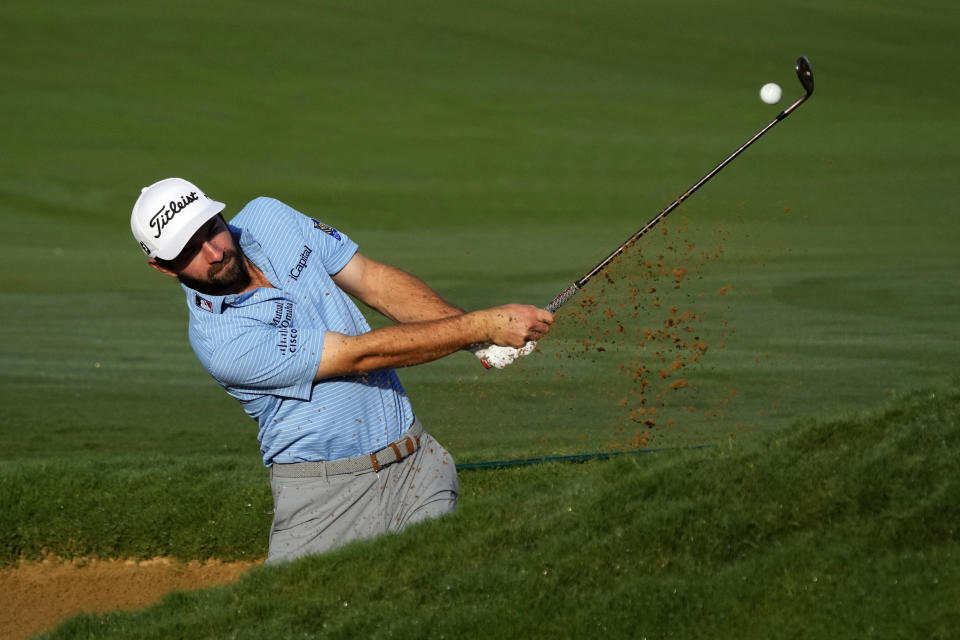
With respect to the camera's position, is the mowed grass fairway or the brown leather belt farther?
the brown leather belt

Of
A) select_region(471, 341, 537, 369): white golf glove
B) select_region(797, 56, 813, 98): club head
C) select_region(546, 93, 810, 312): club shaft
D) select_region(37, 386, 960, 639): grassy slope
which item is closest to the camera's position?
select_region(37, 386, 960, 639): grassy slope

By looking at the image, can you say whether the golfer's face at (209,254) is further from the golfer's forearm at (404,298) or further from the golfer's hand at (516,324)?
the golfer's hand at (516,324)

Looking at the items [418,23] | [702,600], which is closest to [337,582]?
[702,600]

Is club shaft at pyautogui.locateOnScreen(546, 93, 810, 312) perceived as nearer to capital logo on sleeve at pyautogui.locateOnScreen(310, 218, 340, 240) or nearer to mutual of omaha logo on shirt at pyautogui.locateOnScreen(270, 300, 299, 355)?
capital logo on sleeve at pyautogui.locateOnScreen(310, 218, 340, 240)

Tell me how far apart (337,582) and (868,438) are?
1.92 metres

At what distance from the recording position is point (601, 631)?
372 centimetres

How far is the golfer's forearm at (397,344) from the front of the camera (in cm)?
448

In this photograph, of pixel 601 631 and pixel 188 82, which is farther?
pixel 188 82

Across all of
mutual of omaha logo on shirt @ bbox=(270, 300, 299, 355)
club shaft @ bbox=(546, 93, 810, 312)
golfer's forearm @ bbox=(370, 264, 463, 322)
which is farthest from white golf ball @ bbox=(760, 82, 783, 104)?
mutual of omaha logo on shirt @ bbox=(270, 300, 299, 355)

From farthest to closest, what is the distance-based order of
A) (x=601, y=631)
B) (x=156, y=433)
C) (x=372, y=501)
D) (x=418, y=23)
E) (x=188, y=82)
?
(x=418, y=23), (x=188, y=82), (x=156, y=433), (x=372, y=501), (x=601, y=631)

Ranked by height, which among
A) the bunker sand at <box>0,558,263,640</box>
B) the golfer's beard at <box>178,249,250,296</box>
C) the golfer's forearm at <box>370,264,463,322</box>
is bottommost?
the bunker sand at <box>0,558,263,640</box>

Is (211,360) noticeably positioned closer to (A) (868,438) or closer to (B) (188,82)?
(A) (868,438)

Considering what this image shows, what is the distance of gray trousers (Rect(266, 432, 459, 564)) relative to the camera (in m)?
4.77

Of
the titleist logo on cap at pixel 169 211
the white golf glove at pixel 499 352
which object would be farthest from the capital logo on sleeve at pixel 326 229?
the white golf glove at pixel 499 352
